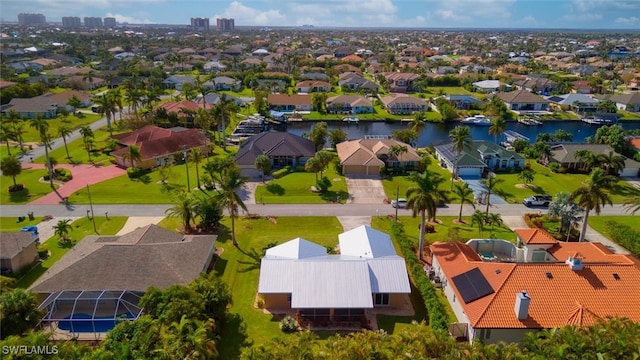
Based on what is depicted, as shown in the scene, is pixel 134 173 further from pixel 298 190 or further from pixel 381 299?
pixel 381 299

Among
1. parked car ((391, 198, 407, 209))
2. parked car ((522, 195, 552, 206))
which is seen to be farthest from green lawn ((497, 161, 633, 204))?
parked car ((391, 198, 407, 209))

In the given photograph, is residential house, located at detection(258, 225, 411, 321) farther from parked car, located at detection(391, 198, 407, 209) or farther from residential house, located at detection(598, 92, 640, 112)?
residential house, located at detection(598, 92, 640, 112)

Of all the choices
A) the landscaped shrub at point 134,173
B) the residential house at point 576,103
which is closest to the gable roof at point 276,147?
the landscaped shrub at point 134,173

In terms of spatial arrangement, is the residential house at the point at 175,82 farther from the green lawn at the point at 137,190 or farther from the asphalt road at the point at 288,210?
the asphalt road at the point at 288,210

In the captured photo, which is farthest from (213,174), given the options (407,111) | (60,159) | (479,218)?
(407,111)

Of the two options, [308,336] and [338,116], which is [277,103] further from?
[308,336]
